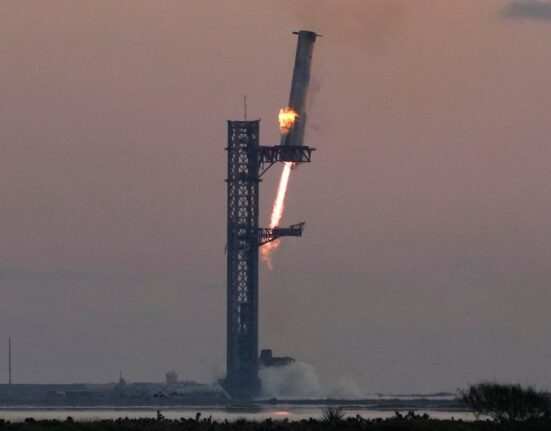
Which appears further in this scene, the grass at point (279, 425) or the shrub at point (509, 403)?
the shrub at point (509, 403)

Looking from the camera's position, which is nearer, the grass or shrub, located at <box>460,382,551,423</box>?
the grass

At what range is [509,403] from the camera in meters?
124

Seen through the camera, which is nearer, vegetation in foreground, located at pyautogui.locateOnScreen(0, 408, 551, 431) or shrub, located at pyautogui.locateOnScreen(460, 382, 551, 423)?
vegetation in foreground, located at pyautogui.locateOnScreen(0, 408, 551, 431)

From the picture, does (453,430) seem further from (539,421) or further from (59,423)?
(59,423)

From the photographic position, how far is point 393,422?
114812 mm

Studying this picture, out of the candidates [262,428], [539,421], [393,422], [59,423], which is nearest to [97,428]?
[59,423]

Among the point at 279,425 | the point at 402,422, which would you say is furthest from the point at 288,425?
the point at 402,422

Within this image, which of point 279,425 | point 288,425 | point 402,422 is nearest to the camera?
point 279,425

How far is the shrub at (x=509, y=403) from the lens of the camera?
12344 centimetres

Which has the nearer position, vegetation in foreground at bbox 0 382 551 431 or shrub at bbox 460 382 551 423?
vegetation in foreground at bbox 0 382 551 431

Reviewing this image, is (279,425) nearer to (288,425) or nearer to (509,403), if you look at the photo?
(288,425)

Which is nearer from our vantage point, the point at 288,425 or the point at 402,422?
the point at 288,425

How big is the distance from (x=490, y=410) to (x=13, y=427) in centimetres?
3550

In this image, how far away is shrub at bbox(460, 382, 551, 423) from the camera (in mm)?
123438
